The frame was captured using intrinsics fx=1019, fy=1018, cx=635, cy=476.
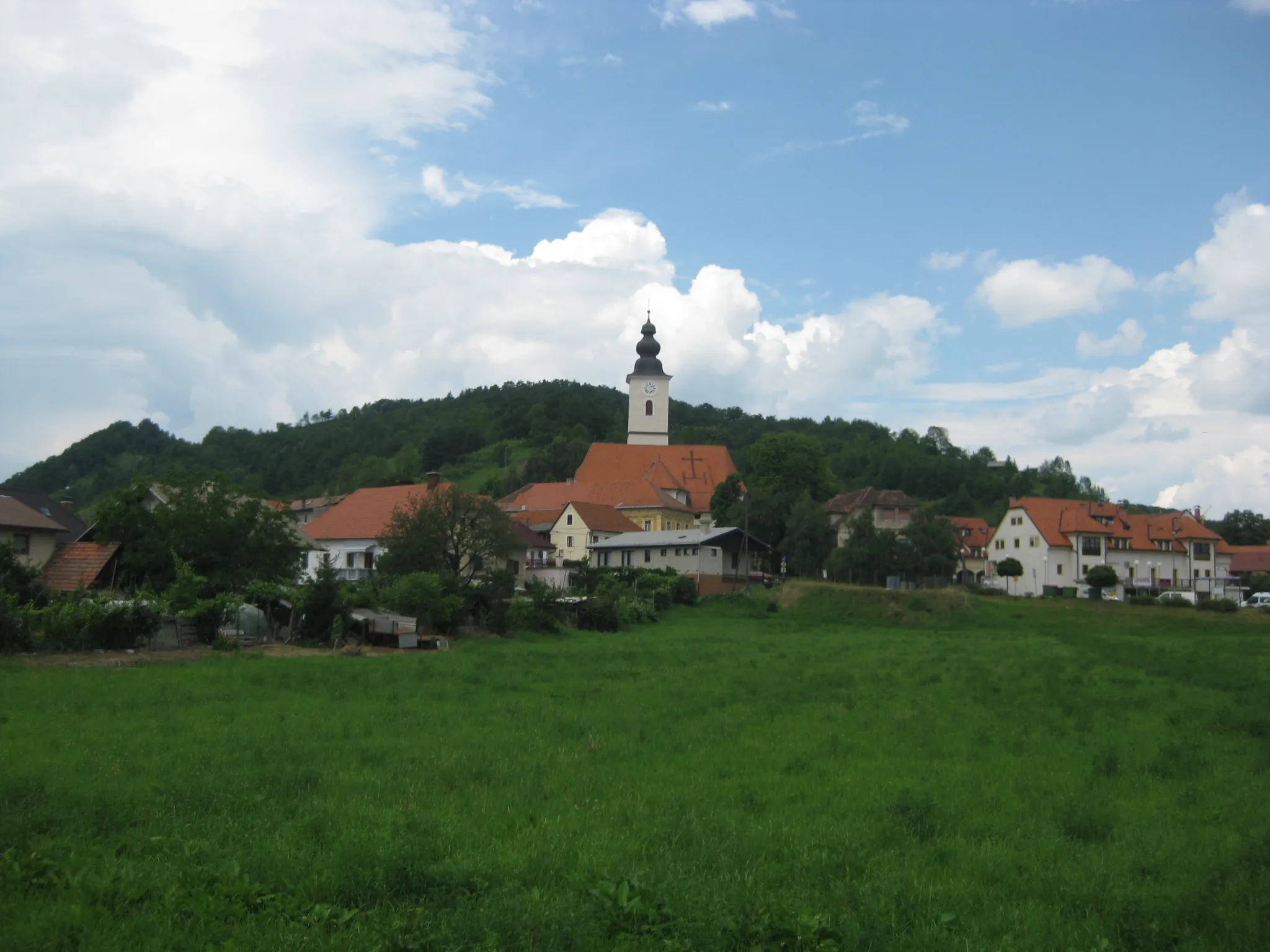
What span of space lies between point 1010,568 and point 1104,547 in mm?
8880

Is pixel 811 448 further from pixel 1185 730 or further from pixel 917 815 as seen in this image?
pixel 917 815

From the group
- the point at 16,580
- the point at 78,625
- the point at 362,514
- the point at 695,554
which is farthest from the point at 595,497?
the point at 78,625

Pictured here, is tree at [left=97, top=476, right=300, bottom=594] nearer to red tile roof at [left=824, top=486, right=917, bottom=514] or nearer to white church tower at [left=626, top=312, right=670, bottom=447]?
red tile roof at [left=824, top=486, right=917, bottom=514]

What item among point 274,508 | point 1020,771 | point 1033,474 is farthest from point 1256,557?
point 1020,771

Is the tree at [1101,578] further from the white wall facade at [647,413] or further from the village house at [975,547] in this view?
the white wall facade at [647,413]

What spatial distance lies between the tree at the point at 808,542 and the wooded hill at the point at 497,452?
41537 mm

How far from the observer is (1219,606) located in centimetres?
4806

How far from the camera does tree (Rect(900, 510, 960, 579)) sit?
60.6m

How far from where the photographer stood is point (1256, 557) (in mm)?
94375

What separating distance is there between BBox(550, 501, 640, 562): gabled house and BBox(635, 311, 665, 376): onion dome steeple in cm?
2790

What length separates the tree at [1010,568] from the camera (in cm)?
7344

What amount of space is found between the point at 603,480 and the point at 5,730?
84371 mm

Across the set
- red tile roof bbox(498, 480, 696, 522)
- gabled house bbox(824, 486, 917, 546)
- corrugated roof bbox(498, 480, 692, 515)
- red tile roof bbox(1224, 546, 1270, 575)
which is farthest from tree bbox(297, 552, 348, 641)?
red tile roof bbox(1224, 546, 1270, 575)

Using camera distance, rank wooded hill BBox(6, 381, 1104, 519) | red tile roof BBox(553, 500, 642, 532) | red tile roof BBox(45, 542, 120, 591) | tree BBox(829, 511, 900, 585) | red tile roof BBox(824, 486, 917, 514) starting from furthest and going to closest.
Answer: wooded hill BBox(6, 381, 1104, 519)
red tile roof BBox(824, 486, 917, 514)
red tile roof BBox(553, 500, 642, 532)
tree BBox(829, 511, 900, 585)
red tile roof BBox(45, 542, 120, 591)
